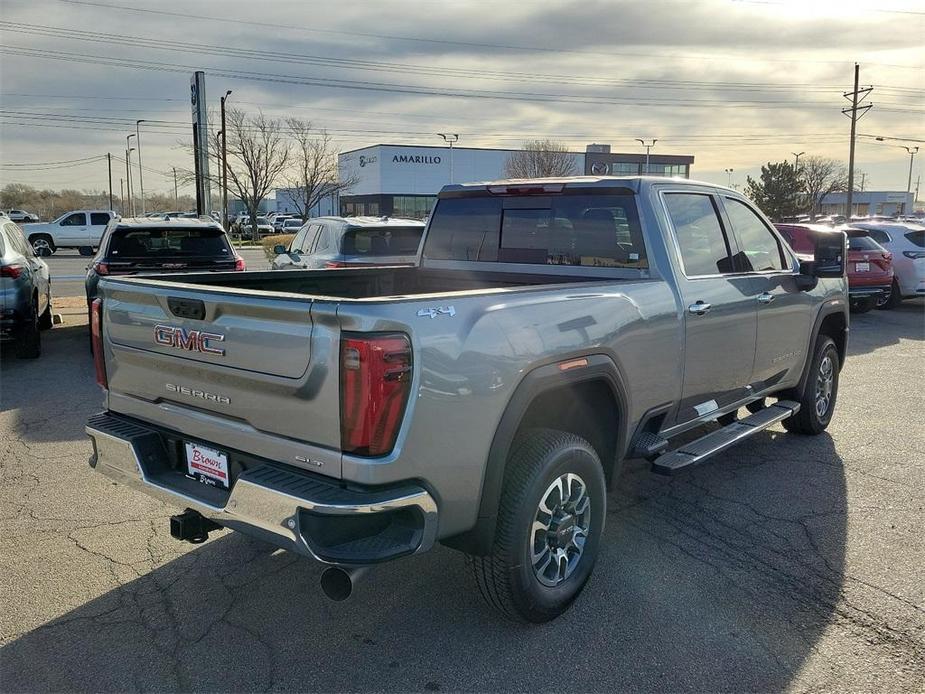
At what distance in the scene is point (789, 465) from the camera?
18.1 ft

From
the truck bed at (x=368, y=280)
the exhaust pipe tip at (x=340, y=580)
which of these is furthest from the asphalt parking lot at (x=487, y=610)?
the truck bed at (x=368, y=280)

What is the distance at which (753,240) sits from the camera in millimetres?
5191

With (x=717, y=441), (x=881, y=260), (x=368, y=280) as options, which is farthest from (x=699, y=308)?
(x=881, y=260)

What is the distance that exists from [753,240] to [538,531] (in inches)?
120

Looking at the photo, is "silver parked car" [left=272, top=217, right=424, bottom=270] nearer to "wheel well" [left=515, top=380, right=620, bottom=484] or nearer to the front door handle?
the front door handle

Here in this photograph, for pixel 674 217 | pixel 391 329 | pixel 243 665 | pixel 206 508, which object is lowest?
pixel 243 665

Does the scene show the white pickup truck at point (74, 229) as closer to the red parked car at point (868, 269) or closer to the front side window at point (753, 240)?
the red parked car at point (868, 269)

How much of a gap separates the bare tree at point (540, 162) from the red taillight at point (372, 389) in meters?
62.0

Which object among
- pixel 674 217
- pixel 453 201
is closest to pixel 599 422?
pixel 674 217

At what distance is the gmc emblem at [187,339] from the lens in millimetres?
2947

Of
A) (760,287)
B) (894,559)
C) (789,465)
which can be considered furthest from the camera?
(789,465)

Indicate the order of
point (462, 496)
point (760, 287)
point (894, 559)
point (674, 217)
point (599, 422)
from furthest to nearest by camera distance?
point (760, 287)
point (674, 217)
point (894, 559)
point (599, 422)
point (462, 496)

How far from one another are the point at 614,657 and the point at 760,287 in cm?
289

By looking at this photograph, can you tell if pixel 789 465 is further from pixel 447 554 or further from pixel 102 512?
pixel 102 512
